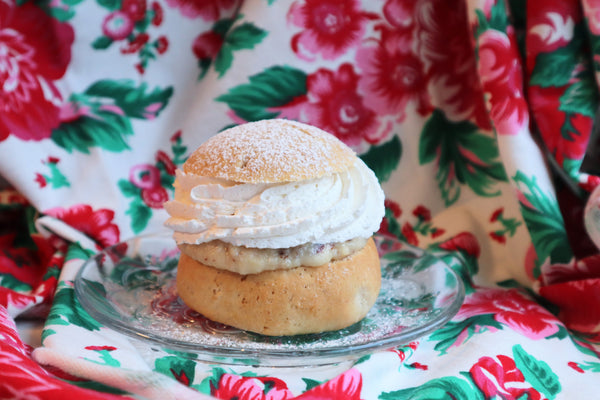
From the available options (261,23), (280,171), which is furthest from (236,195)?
(261,23)

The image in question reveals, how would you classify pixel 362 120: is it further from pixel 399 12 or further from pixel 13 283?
pixel 13 283

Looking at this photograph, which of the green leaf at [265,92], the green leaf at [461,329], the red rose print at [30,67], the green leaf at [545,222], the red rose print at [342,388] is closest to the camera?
the red rose print at [342,388]

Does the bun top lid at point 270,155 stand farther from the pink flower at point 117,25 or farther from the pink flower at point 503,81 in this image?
the pink flower at point 117,25

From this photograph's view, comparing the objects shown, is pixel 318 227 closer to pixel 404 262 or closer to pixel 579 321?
pixel 404 262

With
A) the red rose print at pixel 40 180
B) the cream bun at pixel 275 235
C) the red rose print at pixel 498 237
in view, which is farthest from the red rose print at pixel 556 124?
the red rose print at pixel 40 180

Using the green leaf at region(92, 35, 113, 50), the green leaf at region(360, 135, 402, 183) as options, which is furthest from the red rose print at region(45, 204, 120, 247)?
the green leaf at region(360, 135, 402, 183)

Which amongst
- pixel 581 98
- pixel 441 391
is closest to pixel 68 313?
pixel 441 391
